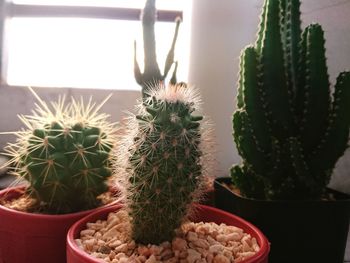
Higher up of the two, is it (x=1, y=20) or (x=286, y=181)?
(x=1, y=20)

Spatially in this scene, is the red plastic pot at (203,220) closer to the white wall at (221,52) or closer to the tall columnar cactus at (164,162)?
the tall columnar cactus at (164,162)

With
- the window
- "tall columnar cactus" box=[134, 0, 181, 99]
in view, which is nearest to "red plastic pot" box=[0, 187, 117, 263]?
"tall columnar cactus" box=[134, 0, 181, 99]

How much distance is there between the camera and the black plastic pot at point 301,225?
704mm

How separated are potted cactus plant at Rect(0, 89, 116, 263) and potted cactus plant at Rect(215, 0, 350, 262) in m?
0.30

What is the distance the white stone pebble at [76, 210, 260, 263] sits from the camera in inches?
21.8

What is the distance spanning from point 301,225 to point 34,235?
1.67ft

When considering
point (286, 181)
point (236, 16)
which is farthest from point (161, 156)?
point (236, 16)

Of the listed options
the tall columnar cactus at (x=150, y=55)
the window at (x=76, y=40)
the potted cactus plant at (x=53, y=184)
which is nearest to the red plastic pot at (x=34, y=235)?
the potted cactus plant at (x=53, y=184)

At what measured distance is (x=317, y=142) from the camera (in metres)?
0.78

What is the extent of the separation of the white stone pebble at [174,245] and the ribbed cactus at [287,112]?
0.19 metres

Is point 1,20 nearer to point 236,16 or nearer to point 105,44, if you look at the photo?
point 105,44

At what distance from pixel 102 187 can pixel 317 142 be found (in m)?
0.47

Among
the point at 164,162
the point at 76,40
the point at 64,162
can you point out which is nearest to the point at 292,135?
the point at 164,162

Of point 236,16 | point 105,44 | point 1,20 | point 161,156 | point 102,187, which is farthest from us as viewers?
point 105,44
